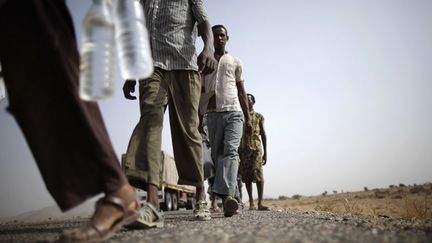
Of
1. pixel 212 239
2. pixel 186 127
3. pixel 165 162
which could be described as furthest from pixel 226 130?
pixel 165 162

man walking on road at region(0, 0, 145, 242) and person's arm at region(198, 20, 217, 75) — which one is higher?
person's arm at region(198, 20, 217, 75)

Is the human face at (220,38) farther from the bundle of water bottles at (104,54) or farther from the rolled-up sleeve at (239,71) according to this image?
the bundle of water bottles at (104,54)

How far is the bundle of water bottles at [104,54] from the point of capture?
173 centimetres

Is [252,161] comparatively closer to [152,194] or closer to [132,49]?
[152,194]

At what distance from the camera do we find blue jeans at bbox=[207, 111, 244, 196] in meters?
4.39

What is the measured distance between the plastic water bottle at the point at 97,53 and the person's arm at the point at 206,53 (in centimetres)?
166

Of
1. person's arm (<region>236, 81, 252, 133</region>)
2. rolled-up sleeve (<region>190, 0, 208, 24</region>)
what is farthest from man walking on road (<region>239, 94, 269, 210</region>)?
rolled-up sleeve (<region>190, 0, 208, 24</region>)

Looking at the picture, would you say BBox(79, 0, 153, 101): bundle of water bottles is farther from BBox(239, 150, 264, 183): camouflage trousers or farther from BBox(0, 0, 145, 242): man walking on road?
BBox(239, 150, 264, 183): camouflage trousers

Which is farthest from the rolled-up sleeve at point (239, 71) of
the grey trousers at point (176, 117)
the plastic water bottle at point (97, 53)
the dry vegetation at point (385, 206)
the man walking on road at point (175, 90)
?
the plastic water bottle at point (97, 53)

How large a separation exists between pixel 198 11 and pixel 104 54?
6.38ft

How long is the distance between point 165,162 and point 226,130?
11493 mm

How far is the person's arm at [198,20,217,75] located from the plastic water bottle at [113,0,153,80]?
1.29 m

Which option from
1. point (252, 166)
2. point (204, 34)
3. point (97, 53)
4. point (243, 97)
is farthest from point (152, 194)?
point (252, 166)

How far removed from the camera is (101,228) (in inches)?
67.3
